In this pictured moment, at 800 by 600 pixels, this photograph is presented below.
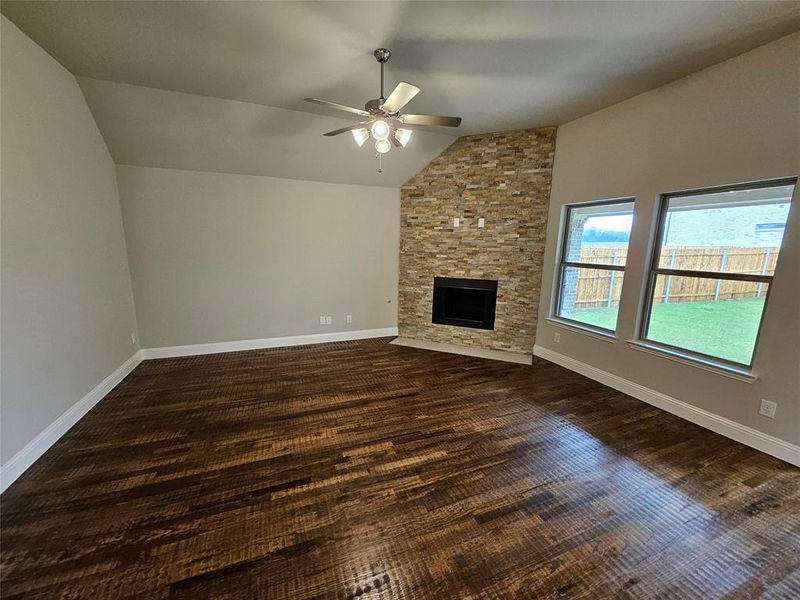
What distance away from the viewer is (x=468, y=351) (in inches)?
180

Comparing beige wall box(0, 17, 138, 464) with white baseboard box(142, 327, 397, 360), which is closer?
beige wall box(0, 17, 138, 464)

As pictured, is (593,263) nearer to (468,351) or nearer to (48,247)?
(468,351)

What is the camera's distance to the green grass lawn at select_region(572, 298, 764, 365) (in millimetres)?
2549

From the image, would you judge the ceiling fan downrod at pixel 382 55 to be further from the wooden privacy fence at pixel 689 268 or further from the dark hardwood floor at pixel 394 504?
the wooden privacy fence at pixel 689 268

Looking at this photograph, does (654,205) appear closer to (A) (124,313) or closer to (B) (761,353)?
(B) (761,353)

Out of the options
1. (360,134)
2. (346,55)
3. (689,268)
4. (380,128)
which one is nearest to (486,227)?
(689,268)

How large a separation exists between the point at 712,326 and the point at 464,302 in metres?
2.66

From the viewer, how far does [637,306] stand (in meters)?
3.23

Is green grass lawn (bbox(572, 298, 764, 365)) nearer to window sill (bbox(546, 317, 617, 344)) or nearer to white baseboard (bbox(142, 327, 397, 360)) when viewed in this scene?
window sill (bbox(546, 317, 617, 344))

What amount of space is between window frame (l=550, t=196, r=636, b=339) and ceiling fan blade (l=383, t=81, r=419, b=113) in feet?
8.41

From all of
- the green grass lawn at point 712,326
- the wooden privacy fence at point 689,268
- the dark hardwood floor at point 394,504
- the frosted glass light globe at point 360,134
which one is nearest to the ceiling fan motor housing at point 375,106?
the frosted glass light globe at point 360,134

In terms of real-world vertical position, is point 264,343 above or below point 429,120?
below

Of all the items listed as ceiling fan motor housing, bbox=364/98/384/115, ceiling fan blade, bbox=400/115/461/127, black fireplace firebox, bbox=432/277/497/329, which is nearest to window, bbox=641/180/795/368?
black fireplace firebox, bbox=432/277/497/329

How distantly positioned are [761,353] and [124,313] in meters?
5.95
